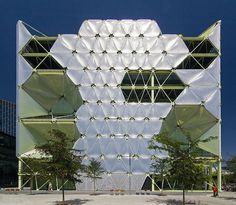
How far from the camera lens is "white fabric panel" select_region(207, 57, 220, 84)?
55.6 metres

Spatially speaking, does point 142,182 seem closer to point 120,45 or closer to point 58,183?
point 58,183

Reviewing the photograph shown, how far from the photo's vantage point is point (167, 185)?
5591cm

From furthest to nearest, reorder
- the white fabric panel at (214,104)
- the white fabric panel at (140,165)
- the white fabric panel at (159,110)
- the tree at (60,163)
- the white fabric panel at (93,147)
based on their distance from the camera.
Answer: the white fabric panel at (159,110) < the white fabric panel at (214,104) < the white fabric panel at (93,147) < the white fabric panel at (140,165) < the tree at (60,163)

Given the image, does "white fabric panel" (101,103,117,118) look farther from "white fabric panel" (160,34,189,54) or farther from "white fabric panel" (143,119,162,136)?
"white fabric panel" (160,34,189,54)

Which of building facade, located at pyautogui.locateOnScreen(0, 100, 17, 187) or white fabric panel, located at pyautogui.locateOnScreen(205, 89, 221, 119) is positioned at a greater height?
white fabric panel, located at pyautogui.locateOnScreen(205, 89, 221, 119)

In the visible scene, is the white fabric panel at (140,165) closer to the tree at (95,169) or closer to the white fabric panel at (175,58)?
the tree at (95,169)

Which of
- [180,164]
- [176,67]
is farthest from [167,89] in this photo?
[180,164]

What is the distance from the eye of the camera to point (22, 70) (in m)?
55.6

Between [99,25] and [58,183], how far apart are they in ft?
68.4

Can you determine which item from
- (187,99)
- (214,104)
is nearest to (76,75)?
(187,99)

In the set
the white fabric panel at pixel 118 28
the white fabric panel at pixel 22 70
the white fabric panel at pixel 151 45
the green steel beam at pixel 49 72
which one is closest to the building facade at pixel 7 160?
the white fabric panel at pixel 22 70

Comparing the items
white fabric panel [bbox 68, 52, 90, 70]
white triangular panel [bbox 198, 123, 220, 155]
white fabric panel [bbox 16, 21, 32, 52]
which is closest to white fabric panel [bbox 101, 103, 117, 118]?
white fabric panel [bbox 68, 52, 90, 70]

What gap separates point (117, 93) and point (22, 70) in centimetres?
1232

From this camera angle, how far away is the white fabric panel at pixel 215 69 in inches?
2190
